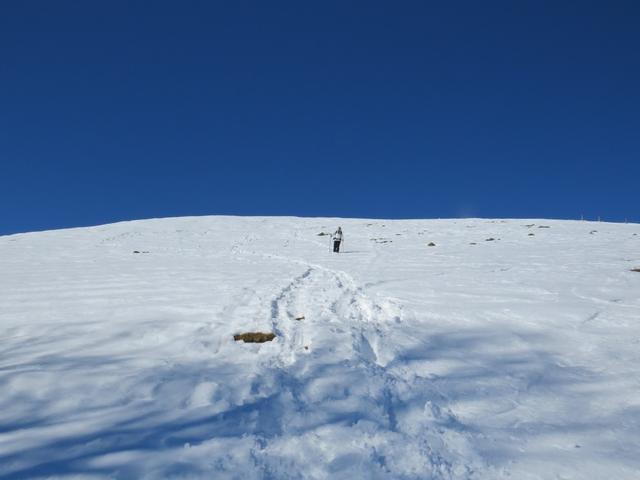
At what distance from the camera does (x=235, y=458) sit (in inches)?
116

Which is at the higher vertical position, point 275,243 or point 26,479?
point 275,243

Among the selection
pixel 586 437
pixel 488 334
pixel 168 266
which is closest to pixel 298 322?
pixel 488 334

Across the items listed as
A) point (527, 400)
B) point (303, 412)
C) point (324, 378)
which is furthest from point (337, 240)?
point (303, 412)

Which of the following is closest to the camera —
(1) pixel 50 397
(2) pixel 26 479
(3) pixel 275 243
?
(2) pixel 26 479

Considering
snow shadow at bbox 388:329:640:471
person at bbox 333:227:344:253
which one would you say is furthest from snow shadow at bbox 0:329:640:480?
person at bbox 333:227:344:253

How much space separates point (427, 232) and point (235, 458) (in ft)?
79.5

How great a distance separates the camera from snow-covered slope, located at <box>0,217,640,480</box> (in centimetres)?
298

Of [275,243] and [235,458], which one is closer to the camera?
[235,458]

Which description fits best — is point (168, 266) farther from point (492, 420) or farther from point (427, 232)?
point (427, 232)

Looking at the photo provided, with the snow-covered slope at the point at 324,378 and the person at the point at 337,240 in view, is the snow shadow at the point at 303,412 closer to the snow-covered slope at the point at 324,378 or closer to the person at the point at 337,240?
the snow-covered slope at the point at 324,378

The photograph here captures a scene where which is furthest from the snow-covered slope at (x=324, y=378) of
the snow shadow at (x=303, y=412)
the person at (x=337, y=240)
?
the person at (x=337, y=240)

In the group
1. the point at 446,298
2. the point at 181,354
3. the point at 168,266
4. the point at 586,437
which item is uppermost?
the point at 168,266

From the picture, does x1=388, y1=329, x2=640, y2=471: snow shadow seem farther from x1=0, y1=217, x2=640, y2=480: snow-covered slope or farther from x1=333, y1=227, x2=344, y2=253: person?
x1=333, y1=227, x2=344, y2=253: person

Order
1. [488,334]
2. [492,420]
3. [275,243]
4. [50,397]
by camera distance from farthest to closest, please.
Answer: [275,243], [488,334], [50,397], [492,420]
